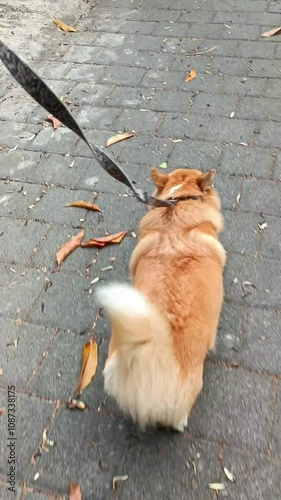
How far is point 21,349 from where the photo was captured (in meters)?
2.99

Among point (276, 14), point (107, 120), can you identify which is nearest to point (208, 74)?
point (107, 120)

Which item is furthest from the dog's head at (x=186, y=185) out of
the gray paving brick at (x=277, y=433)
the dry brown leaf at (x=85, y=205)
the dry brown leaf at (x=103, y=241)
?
the gray paving brick at (x=277, y=433)

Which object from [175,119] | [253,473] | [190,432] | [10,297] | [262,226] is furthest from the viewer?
[175,119]

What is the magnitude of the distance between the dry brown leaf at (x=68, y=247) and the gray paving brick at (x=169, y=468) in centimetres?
147

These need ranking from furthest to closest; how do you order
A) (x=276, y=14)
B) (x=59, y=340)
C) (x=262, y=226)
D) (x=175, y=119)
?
Result: (x=276, y=14), (x=175, y=119), (x=262, y=226), (x=59, y=340)

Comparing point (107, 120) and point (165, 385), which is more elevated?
point (165, 385)

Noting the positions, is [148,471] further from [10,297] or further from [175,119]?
[175,119]

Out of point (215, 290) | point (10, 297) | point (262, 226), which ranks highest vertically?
point (215, 290)

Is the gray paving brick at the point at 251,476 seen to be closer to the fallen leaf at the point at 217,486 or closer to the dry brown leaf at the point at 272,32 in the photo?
the fallen leaf at the point at 217,486

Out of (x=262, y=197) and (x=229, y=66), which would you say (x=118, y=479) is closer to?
(x=262, y=197)

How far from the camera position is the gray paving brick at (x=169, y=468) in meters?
2.35

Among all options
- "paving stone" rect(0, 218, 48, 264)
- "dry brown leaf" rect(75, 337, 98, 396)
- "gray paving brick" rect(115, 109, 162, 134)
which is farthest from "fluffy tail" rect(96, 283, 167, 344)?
"gray paving brick" rect(115, 109, 162, 134)

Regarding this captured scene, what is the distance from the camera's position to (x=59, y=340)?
9.91 ft

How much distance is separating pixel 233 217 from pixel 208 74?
7.23ft
